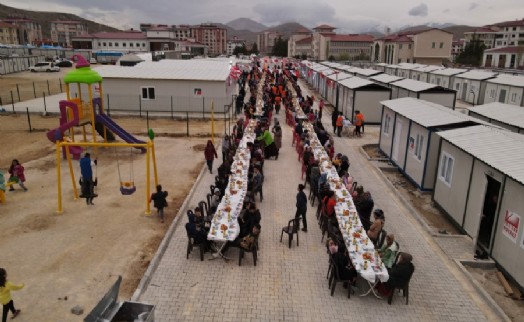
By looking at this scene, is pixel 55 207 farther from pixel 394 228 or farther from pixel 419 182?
pixel 419 182

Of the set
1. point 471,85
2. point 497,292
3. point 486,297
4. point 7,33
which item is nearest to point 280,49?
point 7,33

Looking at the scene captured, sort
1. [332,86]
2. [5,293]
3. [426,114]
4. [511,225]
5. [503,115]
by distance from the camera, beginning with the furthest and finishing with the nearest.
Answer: [332,86] < [503,115] < [426,114] < [511,225] < [5,293]

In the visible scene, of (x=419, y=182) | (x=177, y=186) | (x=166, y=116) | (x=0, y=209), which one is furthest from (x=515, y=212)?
(x=166, y=116)

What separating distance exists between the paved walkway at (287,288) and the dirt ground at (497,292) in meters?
0.45

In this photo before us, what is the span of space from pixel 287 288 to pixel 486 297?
14.4ft

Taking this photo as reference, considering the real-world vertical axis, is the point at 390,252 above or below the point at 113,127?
below

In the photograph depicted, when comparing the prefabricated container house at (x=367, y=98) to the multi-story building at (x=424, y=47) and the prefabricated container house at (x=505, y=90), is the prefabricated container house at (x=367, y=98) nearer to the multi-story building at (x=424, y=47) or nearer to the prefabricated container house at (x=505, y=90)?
the prefabricated container house at (x=505, y=90)

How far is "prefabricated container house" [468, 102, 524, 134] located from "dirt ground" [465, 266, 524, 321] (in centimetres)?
1025

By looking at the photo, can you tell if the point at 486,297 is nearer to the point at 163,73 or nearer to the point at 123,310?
the point at 123,310

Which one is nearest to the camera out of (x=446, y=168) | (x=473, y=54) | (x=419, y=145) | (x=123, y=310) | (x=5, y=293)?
(x=123, y=310)

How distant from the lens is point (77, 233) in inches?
458

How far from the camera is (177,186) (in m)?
15.7

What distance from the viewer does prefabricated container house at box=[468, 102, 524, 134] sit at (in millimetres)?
17938

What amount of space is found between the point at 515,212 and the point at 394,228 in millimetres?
3744
